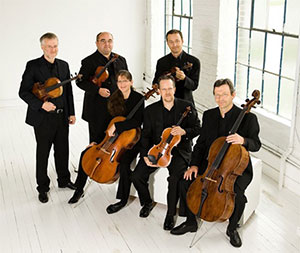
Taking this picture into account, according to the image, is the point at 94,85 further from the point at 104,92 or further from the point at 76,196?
the point at 76,196

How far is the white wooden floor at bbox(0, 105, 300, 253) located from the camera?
3499 mm

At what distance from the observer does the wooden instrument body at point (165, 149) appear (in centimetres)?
363

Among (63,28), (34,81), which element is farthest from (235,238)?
(63,28)

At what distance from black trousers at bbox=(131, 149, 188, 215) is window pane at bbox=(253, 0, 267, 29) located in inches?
75.4

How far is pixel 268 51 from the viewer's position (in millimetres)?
4852

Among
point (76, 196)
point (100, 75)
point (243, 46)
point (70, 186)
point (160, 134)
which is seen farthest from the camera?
point (243, 46)

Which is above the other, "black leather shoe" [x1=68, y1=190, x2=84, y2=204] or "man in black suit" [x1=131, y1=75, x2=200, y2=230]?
"man in black suit" [x1=131, y1=75, x2=200, y2=230]

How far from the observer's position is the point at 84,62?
4477 mm

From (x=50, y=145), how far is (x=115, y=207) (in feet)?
2.63

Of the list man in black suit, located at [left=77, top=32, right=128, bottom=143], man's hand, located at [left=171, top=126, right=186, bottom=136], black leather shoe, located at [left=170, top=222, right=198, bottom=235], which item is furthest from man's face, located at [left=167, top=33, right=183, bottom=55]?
black leather shoe, located at [left=170, top=222, right=198, bottom=235]

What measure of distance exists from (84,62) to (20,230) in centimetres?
163

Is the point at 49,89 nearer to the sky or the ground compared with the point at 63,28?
nearer to the ground

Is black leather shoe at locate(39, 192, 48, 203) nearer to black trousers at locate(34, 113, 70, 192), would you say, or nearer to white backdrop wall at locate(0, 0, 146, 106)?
black trousers at locate(34, 113, 70, 192)

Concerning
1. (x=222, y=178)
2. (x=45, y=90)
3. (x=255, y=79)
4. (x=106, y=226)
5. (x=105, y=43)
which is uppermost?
(x=105, y=43)
